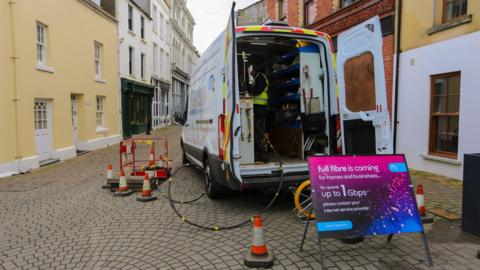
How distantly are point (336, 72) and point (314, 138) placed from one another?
48.3 inches

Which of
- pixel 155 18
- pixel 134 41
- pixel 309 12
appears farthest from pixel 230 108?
pixel 155 18

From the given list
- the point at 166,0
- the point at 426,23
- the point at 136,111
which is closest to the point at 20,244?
the point at 426,23

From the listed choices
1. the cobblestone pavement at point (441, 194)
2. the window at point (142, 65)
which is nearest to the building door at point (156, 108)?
the window at point (142, 65)

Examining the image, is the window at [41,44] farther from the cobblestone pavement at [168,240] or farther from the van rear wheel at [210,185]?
the van rear wheel at [210,185]

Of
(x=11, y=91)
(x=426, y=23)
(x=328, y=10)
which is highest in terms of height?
(x=328, y=10)

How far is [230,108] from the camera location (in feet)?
16.2

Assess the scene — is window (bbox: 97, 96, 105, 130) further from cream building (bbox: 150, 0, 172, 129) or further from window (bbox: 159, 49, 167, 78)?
window (bbox: 159, 49, 167, 78)

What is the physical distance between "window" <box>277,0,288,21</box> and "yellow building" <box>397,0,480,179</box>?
8661 mm

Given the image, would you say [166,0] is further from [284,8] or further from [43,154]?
[43,154]

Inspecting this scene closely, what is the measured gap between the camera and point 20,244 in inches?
174

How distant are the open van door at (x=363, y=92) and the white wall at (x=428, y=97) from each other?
361 cm

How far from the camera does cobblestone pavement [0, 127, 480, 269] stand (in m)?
3.76

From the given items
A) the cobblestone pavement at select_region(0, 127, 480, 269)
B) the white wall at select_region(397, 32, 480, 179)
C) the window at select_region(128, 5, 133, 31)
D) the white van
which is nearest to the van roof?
the white van

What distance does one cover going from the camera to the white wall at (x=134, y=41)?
18.1m
